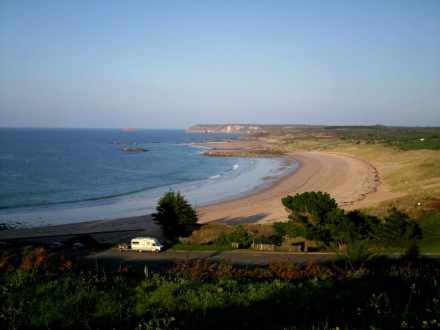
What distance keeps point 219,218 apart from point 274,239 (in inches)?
524

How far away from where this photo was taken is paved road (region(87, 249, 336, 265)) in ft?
53.7

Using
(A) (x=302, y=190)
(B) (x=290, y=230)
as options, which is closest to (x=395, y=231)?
(B) (x=290, y=230)

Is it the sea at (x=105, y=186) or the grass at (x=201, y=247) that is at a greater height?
the grass at (x=201, y=247)

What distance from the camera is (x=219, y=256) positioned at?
17.3 meters

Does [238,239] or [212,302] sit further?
[238,239]

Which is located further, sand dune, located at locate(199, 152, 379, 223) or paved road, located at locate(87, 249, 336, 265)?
sand dune, located at locate(199, 152, 379, 223)

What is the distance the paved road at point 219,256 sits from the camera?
53.7 ft

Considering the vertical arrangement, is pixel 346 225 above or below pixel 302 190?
above

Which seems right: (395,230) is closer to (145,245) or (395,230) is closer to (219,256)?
(219,256)

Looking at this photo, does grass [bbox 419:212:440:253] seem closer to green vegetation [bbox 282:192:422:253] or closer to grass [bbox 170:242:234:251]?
green vegetation [bbox 282:192:422:253]

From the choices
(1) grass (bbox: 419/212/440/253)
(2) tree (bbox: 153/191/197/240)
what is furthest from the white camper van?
(1) grass (bbox: 419/212/440/253)

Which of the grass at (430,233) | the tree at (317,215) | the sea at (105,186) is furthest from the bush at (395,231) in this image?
the sea at (105,186)

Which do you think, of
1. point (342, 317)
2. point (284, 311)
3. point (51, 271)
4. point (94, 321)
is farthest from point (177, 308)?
point (51, 271)

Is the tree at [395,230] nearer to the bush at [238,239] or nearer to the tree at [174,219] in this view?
the bush at [238,239]
